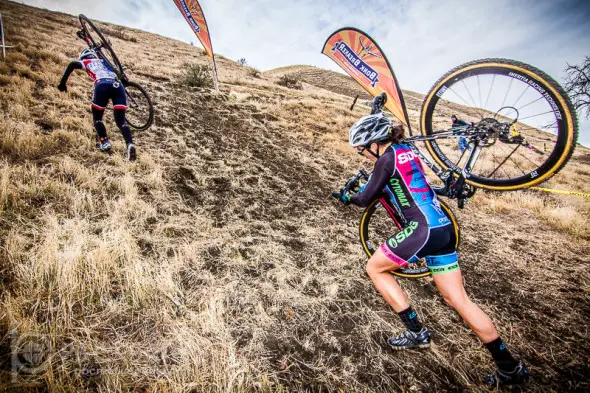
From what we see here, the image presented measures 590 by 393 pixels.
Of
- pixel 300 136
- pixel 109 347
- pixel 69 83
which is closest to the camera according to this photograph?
pixel 109 347

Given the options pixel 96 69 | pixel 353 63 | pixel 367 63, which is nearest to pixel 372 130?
pixel 367 63

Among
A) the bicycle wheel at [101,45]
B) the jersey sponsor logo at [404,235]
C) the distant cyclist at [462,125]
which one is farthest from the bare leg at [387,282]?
the bicycle wheel at [101,45]

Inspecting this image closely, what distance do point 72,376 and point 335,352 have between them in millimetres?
2086

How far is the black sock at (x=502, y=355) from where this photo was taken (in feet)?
7.20

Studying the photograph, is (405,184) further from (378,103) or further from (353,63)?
(353,63)

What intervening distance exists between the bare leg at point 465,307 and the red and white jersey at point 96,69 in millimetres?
6340

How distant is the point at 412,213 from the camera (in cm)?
261

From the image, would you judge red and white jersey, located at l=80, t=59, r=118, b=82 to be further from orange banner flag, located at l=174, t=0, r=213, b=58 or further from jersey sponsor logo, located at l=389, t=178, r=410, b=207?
orange banner flag, located at l=174, t=0, r=213, b=58

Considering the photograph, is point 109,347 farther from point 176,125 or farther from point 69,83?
point 69,83

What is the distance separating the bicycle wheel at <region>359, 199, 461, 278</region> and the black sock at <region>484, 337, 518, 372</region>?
124cm

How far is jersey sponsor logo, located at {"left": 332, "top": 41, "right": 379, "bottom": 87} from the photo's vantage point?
223 inches

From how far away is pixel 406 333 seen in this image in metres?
2.59

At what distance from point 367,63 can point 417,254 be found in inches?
196

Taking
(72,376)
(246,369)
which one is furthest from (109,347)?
(246,369)
